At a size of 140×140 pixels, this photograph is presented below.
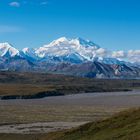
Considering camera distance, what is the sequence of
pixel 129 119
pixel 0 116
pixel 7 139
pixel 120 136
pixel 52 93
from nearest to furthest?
1. pixel 120 136
2. pixel 129 119
3. pixel 7 139
4. pixel 0 116
5. pixel 52 93

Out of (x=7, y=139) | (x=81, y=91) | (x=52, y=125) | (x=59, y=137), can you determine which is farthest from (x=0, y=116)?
(x=81, y=91)

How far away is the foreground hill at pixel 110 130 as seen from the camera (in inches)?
1481

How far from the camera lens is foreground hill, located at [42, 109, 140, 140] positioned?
3762cm

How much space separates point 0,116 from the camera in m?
80.3

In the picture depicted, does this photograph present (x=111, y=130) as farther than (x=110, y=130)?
No

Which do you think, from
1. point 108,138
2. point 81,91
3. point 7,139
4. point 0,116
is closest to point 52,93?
point 81,91

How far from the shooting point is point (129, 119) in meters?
42.9

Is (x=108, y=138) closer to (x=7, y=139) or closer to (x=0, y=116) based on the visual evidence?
(x=7, y=139)

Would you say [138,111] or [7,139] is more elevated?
[138,111]

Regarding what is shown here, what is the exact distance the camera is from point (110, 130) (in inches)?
1610

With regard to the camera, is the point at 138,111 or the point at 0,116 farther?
the point at 0,116

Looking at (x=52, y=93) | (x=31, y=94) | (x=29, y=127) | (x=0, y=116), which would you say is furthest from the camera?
(x=52, y=93)

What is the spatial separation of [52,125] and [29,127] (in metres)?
4.76

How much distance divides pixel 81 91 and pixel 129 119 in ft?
514
